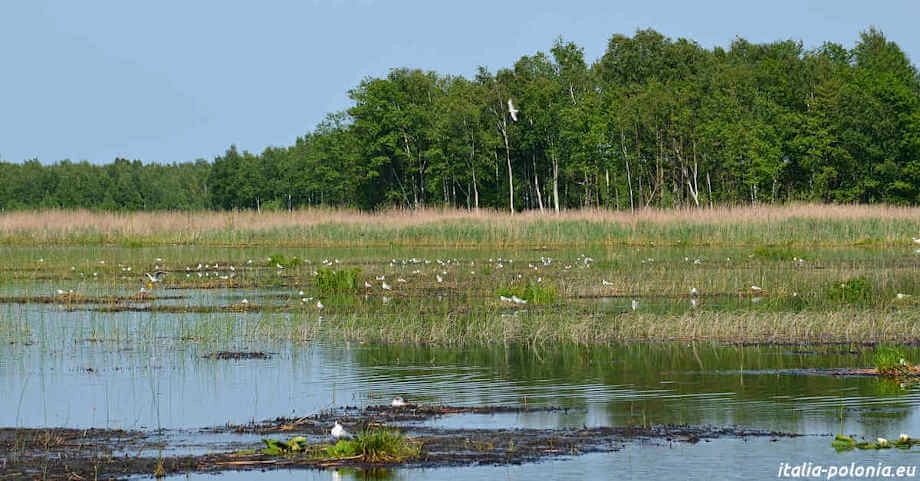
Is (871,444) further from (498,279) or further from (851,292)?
(498,279)

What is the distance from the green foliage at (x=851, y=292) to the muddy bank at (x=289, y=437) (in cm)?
1195

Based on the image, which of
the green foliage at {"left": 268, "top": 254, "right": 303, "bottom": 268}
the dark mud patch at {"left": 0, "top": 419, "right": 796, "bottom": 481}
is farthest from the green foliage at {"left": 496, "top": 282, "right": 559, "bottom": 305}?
the green foliage at {"left": 268, "top": 254, "right": 303, "bottom": 268}

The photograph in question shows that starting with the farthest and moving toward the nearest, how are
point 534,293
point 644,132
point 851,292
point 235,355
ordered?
point 644,132
point 534,293
point 851,292
point 235,355

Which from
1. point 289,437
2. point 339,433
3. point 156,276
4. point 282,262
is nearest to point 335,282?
point 156,276

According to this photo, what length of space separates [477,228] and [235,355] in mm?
31464

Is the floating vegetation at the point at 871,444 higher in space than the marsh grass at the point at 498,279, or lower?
lower

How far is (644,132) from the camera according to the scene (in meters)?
75.6

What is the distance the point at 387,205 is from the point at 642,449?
240 feet

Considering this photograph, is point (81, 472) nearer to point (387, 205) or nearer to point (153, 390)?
point (153, 390)

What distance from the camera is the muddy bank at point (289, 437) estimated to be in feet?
34.8

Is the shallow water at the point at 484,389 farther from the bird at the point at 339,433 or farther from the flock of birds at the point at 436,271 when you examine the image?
the flock of birds at the point at 436,271

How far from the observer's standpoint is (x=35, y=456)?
11070 millimetres

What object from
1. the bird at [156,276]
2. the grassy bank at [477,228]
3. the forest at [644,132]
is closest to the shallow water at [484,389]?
the bird at [156,276]

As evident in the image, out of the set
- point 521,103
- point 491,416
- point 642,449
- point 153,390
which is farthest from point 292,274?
point 521,103
